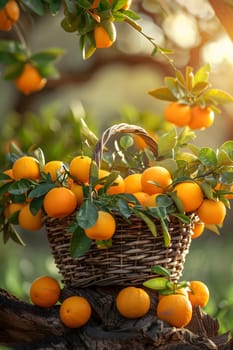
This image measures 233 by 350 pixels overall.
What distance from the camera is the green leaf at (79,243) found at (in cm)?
126

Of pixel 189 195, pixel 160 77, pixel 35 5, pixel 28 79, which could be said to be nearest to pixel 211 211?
pixel 189 195

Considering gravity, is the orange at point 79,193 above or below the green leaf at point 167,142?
below

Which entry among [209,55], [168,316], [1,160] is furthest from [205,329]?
[209,55]

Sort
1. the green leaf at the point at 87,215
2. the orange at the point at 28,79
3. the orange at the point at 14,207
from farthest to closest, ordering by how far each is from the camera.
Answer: the orange at the point at 28,79, the orange at the point at 14,207, the green leaf at the point at 87,215

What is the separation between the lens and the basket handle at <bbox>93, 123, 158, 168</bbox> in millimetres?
1303

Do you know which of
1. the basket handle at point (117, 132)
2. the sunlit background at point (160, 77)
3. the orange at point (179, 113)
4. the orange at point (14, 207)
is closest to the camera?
the basket handle at point (117, 132)

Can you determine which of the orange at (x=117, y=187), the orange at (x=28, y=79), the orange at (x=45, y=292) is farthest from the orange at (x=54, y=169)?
the orange at (x=28, y=79)

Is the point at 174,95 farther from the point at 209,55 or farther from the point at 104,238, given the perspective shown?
the point at 209,55

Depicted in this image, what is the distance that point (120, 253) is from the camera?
132 centimetres

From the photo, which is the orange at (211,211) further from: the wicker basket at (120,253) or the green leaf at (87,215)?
the green leaf at (87,215)

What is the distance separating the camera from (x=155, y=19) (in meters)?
2.51

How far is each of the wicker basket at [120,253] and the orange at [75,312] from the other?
0.05 m

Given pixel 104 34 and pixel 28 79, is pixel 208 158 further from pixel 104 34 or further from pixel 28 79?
pixel 28 79

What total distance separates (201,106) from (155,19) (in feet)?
3.35
